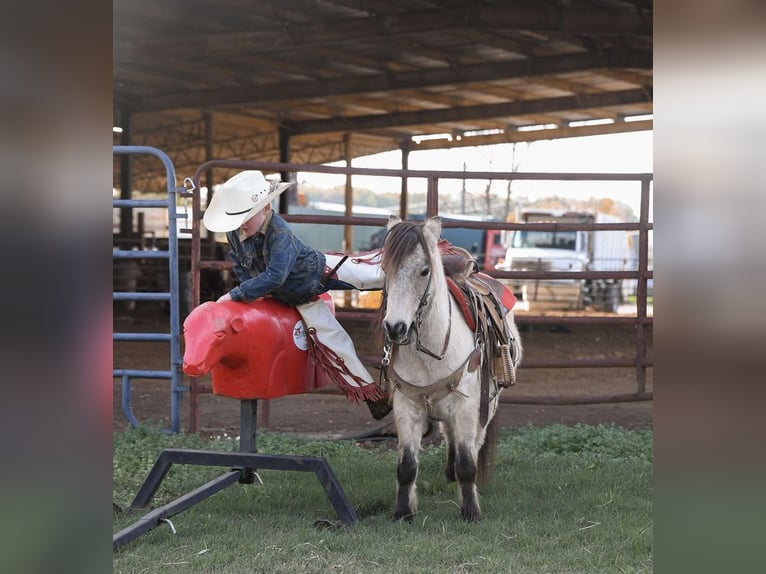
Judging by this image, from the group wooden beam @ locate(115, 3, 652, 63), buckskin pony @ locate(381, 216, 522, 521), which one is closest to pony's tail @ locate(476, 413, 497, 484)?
buckskin pony @ locate(381, 216, 522, 521)

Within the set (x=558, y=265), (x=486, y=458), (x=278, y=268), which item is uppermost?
(x=278, y=268)

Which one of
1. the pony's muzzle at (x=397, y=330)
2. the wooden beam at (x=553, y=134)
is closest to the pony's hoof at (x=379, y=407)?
the pony's muzzle at (x=397, y=330)

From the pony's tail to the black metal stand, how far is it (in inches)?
34.5

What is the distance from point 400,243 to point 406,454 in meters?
1.02

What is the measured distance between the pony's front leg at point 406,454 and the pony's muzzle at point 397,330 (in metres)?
0.60

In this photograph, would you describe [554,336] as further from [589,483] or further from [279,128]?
[279,128]

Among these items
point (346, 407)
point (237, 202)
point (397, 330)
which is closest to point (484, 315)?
point (397, 330)

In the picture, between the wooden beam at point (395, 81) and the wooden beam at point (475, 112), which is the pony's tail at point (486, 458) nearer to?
the wooden beam at point (395, 81)

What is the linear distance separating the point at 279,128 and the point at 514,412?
14215 millimetres

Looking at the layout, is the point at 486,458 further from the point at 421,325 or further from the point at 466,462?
the point at 421,325

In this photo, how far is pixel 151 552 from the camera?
333 cm

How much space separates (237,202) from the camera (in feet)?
12.2

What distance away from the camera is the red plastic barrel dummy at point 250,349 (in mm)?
3559
